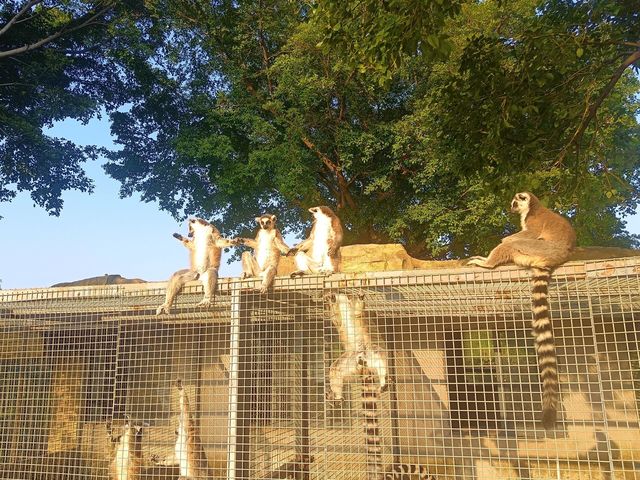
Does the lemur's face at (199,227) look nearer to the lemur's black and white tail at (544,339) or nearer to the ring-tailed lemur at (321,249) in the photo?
the ring-tailed lemur at (321,249)

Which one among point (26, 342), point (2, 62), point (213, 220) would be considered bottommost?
point (26, 342)

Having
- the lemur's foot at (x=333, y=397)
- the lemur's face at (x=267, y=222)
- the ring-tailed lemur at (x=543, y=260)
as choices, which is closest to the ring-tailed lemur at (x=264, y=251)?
the lemur's face at (x=267, y=222)

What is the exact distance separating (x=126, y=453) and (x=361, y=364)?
10.5ft

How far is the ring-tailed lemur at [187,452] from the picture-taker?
6453 millimetres

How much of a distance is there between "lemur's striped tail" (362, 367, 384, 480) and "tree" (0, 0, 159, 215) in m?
13.9

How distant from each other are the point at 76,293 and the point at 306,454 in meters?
3.63

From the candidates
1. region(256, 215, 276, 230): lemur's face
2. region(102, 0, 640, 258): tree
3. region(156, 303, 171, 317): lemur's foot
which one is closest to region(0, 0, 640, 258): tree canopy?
region(102, 0, 640, 258): tree

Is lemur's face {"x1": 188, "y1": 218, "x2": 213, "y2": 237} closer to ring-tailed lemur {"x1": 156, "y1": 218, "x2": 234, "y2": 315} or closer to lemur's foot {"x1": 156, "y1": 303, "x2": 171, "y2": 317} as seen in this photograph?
ring-tailed lemur {"x1": 156, "y1": 218, "x2": 234, "y2": 315}

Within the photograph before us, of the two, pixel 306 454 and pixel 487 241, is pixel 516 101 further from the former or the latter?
pixel 487 241

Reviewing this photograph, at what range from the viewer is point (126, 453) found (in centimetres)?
652

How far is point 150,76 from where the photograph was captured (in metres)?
16.8

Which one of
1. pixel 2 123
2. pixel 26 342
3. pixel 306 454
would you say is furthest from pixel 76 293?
pixel 2 123

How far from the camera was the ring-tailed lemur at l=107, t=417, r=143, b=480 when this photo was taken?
652 cm

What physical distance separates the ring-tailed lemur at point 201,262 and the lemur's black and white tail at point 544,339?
3.42 metres
